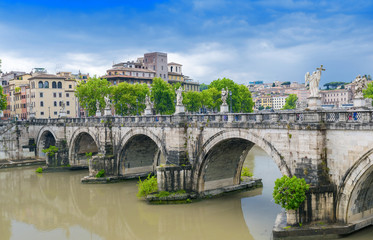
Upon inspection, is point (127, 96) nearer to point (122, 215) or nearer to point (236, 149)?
point (236, 149)

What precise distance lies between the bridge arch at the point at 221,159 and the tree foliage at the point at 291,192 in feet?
15.6

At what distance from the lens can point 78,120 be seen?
42.6 m

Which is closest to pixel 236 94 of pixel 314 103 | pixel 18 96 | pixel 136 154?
pixel 136 154

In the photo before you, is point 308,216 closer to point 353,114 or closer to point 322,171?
point 322,171

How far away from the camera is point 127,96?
56750 mm

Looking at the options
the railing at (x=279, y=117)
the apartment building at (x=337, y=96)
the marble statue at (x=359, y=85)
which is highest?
the apartment building at (x=337, y=96)

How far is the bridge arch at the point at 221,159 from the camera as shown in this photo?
2362 centimetres

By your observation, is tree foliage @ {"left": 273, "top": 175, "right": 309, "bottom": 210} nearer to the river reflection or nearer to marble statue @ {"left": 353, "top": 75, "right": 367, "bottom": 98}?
the river reflection

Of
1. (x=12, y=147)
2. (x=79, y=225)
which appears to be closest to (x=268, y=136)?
(x=79, y=225)

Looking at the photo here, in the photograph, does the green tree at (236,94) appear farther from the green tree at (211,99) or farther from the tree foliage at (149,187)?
the tree foliage at (149,187)

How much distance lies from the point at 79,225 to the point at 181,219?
268 inches

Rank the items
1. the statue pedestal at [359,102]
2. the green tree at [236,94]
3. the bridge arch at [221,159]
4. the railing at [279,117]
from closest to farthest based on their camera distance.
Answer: the railing at [279,117] < the statue pedestal at [359,102] < the bridge arch at [221,159] < the green tree at [236,94]

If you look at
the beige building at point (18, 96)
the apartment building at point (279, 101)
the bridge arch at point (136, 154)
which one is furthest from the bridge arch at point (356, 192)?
the apartment building at point (279, 101)

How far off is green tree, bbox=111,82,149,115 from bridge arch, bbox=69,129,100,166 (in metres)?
12.8
